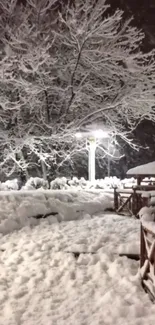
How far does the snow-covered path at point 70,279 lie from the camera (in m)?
5.59

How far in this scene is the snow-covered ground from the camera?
5665 millimetres

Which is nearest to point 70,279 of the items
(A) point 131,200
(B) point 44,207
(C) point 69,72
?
(B) point 44,207

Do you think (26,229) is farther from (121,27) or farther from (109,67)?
(121,27)

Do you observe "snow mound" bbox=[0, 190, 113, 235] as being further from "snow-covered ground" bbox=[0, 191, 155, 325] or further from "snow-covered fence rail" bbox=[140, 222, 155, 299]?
"snow-covered fence rail" bbox=[140, 222, 155, 299]

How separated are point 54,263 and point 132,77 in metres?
12.9

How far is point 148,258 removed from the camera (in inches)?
240

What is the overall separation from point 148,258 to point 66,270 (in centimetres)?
219

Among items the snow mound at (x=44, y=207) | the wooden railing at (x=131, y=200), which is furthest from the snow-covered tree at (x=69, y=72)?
the wooden railing at (x=131, y=200)

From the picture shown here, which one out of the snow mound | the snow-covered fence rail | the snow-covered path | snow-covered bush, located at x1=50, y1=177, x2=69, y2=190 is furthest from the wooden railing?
the snow-covered fence rail

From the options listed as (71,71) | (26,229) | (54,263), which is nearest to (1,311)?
(54,263)

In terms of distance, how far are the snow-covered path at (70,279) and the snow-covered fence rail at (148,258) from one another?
19cm

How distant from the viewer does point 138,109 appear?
64.7 ft

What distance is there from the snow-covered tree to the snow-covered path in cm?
903

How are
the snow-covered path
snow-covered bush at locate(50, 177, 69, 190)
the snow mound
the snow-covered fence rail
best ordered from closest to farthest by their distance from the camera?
the snow-covered path < the snow-covered fence rail < the snow mound < snow-covered bush at locate(50, 177, 69, 190)
